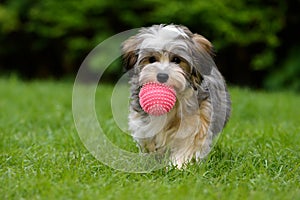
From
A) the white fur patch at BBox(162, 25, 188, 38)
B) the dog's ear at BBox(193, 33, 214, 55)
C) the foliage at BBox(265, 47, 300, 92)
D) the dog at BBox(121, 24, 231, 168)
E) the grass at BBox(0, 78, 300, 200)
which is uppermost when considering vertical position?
the white fur patch at BBox(162, 25, 188, 38)

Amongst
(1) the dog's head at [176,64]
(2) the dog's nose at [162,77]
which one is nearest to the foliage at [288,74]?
(1) the dog's head at [176,64]

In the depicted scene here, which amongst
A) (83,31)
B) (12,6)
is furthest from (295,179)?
(12,6)

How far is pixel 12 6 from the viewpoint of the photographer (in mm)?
13758

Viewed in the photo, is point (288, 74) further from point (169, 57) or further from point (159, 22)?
point (169, 57)

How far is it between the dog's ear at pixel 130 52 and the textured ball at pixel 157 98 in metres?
0.33

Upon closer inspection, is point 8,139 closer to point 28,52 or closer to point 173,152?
point 173,152

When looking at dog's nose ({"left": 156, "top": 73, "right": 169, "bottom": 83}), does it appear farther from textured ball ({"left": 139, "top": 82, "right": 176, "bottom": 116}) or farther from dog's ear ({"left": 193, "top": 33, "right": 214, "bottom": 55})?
dog's ear ({"left": 193, "top": 33, "right": 214, "bottom": 55})

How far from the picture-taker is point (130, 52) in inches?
177

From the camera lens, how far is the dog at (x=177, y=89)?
13.8 feet

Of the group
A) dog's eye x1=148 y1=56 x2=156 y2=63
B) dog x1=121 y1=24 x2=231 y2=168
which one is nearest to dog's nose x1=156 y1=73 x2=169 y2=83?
dog x1=121 y1=24 x2=231 y2=168

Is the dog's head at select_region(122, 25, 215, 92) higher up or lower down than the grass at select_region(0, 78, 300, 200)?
higher up

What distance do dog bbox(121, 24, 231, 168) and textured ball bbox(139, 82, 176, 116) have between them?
4cm

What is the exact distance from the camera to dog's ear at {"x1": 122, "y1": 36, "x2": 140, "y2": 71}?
14.6ft

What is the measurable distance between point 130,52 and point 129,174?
3.13 ft
